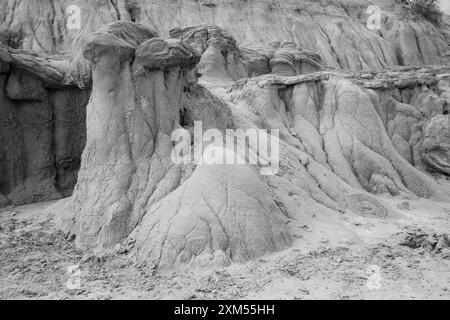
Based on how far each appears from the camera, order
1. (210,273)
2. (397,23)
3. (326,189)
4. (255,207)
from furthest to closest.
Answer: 1. (397,23)
2. (326,189)
3. (255,207)
4. (210,273)

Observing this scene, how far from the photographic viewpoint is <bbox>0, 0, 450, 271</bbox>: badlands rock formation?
23.5ft

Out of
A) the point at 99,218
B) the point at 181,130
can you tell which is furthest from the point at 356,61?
the point at 99,218

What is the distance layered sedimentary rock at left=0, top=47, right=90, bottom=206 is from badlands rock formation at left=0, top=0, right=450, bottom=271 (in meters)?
0.03

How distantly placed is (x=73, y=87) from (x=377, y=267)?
8683 millimetres

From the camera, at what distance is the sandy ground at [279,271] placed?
19.2 feet

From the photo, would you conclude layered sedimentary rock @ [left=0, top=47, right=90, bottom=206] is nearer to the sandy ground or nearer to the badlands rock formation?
the badlands rock formation

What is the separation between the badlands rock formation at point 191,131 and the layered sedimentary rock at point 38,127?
1.1 inches

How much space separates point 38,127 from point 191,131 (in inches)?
173

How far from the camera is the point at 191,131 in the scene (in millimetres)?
9008

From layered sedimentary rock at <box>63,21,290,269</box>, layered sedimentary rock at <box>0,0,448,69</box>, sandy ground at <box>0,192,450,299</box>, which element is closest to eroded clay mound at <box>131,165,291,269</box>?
layered sedimentary rock at <box>63,21,290,269</box>

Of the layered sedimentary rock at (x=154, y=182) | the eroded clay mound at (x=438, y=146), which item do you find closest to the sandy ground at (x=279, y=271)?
the layered sedimentary rock at (x=154, y=182)

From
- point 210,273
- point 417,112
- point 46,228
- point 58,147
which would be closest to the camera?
point 210,273

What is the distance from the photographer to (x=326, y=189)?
985 centimetres

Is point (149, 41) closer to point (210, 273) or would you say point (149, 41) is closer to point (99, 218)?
point (99, 218)
